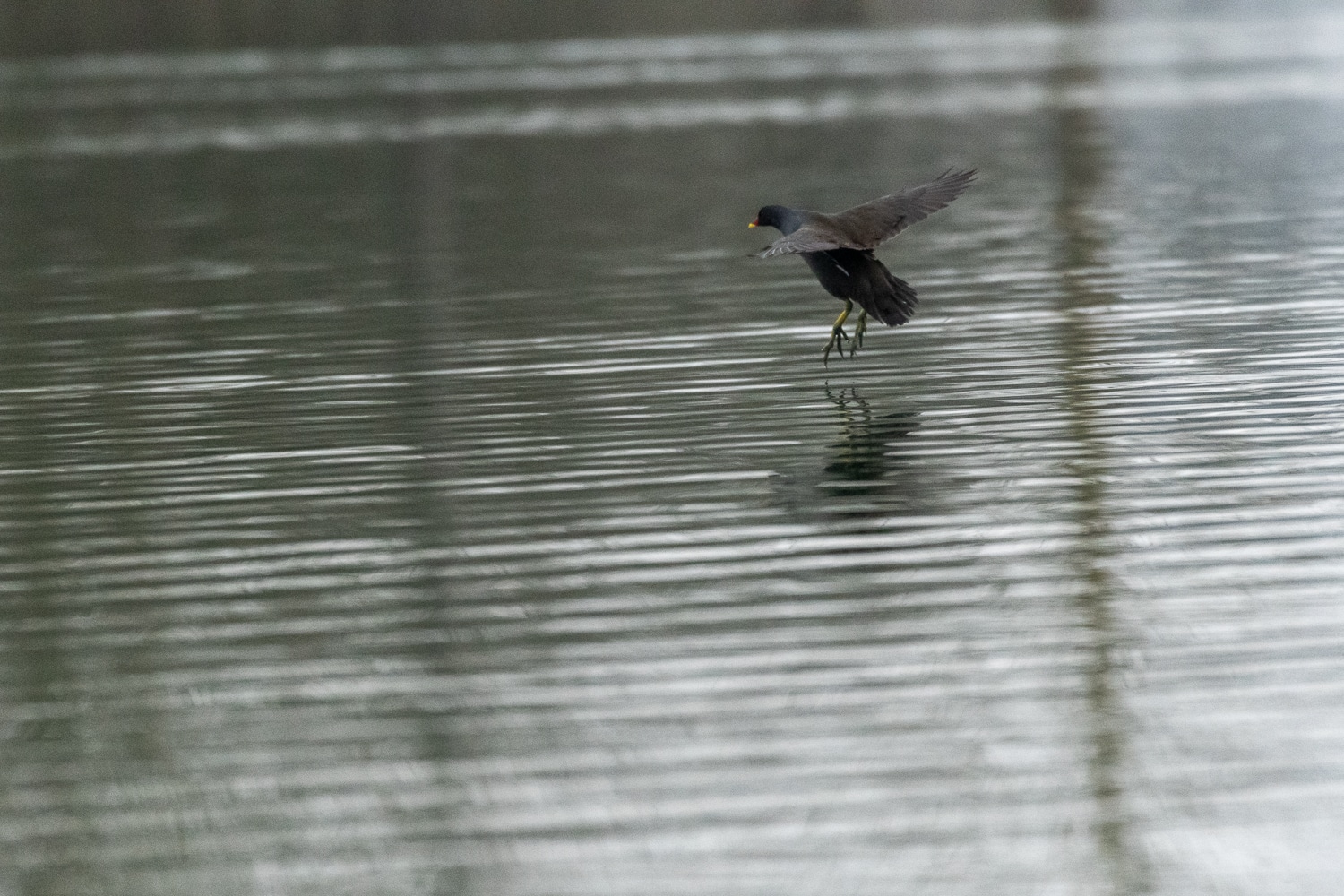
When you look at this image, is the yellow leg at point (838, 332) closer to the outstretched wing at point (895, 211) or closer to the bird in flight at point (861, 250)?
the bird in flight at point (861, 250)

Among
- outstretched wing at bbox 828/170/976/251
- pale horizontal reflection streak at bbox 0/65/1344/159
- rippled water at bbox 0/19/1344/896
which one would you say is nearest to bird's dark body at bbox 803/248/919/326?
outstretched wing at bbox 828/170/976/251

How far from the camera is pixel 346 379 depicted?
575 inches

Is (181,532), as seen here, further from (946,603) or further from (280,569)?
(946,603)

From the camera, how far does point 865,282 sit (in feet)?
43.5

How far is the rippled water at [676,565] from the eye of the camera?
6645 mm

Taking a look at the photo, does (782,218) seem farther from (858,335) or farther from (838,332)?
(858,335)

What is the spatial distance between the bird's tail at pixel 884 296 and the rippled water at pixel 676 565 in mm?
451

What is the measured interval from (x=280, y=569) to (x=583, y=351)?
5.74m

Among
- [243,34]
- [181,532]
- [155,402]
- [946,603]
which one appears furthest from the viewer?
[243,34]

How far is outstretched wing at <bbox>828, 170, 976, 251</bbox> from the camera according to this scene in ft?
43.5

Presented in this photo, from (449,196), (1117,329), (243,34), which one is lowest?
(243,34)

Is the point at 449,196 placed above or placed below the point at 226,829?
below

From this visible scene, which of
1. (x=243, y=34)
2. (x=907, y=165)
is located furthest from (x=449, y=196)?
(x=243, y=34)

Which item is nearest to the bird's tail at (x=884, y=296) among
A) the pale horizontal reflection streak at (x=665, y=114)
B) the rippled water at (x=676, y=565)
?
the rippled water at (x=676, y=565)
